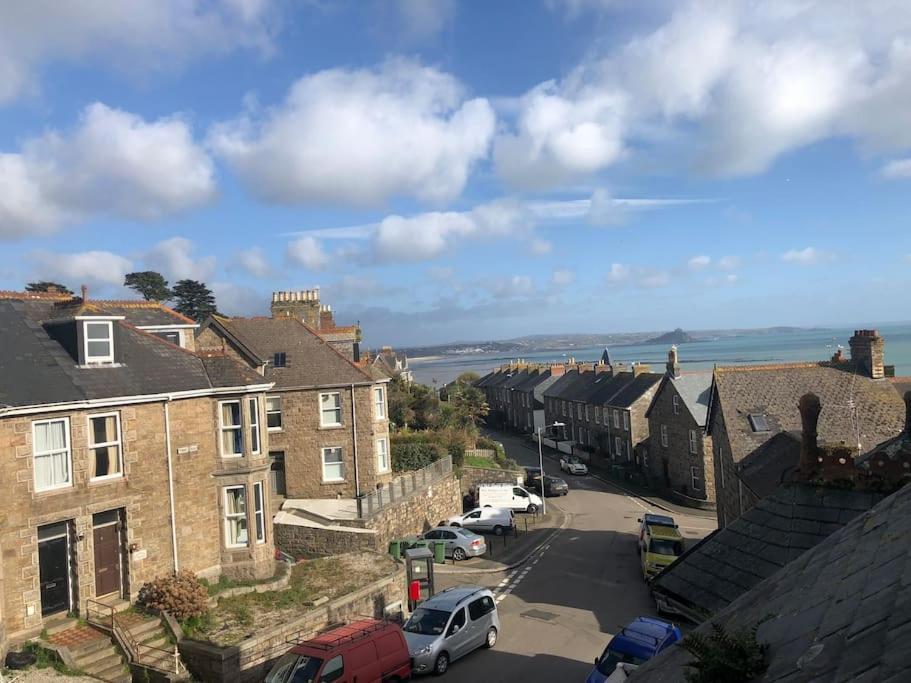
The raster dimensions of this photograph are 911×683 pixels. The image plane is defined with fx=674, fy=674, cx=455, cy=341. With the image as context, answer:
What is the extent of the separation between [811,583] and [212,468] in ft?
60.9

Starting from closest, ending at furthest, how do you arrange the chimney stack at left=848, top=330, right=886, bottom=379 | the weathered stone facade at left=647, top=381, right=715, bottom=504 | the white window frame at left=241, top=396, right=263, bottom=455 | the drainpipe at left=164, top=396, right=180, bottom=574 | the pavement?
the pavement
the drainpipe at left=164, top=396, right=180, bottom=574
the white window frame at left=241, top=396, right=263, bottom=455
the chimney stack at left=848, top=330, right=886, bottom=379
the weathered stone facade at left=647, top=381, right=715, bottom=504

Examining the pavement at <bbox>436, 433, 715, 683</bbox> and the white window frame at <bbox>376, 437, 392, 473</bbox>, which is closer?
the pavement at <bbox>436, 433, 715, 683</bbox>

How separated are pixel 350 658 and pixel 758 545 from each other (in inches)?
367

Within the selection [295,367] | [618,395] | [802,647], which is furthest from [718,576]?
[618,395]

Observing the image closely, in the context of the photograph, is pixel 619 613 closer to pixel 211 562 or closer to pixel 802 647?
pixel 211 562

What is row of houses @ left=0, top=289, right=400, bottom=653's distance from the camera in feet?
53.7

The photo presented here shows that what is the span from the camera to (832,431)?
A: 34.4m

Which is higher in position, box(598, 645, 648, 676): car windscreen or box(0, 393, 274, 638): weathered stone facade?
box(0, 393, 274, 638): weathered stone facade

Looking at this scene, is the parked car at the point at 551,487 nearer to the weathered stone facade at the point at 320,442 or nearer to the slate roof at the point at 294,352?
the weathered stone facade at the point at 320,442

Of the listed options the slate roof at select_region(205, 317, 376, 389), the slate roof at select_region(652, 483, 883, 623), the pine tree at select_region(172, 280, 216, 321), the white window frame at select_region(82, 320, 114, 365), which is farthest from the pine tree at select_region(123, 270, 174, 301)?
the slate roof at select_region(652, 483, 883, 623)

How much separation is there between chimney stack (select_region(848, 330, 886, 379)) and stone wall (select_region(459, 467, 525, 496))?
22.6 m

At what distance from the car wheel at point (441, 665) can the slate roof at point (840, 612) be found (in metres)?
11.2

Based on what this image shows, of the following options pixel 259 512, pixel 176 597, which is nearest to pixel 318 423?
pixel 259 512

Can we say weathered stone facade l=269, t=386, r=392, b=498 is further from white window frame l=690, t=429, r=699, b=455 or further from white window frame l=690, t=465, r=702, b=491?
white window frame l=690, t=465, r=702, b=491
